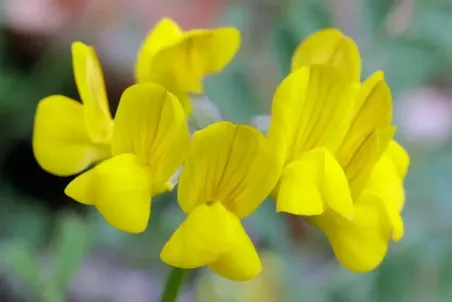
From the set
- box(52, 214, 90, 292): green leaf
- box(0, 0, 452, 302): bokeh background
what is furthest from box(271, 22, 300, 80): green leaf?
box(52, 214, 90, 292): green leaf

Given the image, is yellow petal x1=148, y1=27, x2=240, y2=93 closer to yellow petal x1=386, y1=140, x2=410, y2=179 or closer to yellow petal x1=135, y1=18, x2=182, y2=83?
yellow petal x1=135, y1=18, x2=182, y2=83

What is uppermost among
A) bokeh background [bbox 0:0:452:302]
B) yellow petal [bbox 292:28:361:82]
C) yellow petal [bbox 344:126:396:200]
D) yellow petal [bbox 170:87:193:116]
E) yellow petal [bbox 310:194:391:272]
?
yellow petal [bbox 292:28:361:82]

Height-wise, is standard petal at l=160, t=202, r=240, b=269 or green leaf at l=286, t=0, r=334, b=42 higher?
standard petal at l=160, t=202, r=240, b=269

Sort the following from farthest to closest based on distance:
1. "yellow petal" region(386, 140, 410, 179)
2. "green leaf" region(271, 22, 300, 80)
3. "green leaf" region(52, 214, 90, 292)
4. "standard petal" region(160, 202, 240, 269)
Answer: "green leaf" region(271, 22, 300, 80) < "green leaf" region(52, 214, 90, 292) < "yellow petal" region(386, 140, 410, 179) < "standard petal" region(160, 202, 240, 269)

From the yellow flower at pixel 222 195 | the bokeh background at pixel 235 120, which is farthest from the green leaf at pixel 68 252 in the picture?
the yellow flower at pixel 222 195

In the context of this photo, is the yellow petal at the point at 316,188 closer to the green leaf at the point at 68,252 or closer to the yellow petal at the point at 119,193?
the yellow petal at the point at 119,193

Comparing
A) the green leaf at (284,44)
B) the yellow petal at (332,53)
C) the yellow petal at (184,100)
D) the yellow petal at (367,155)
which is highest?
the yellow petal at (332,53)

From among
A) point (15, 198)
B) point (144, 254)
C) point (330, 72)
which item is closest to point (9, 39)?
point (15, 198)
